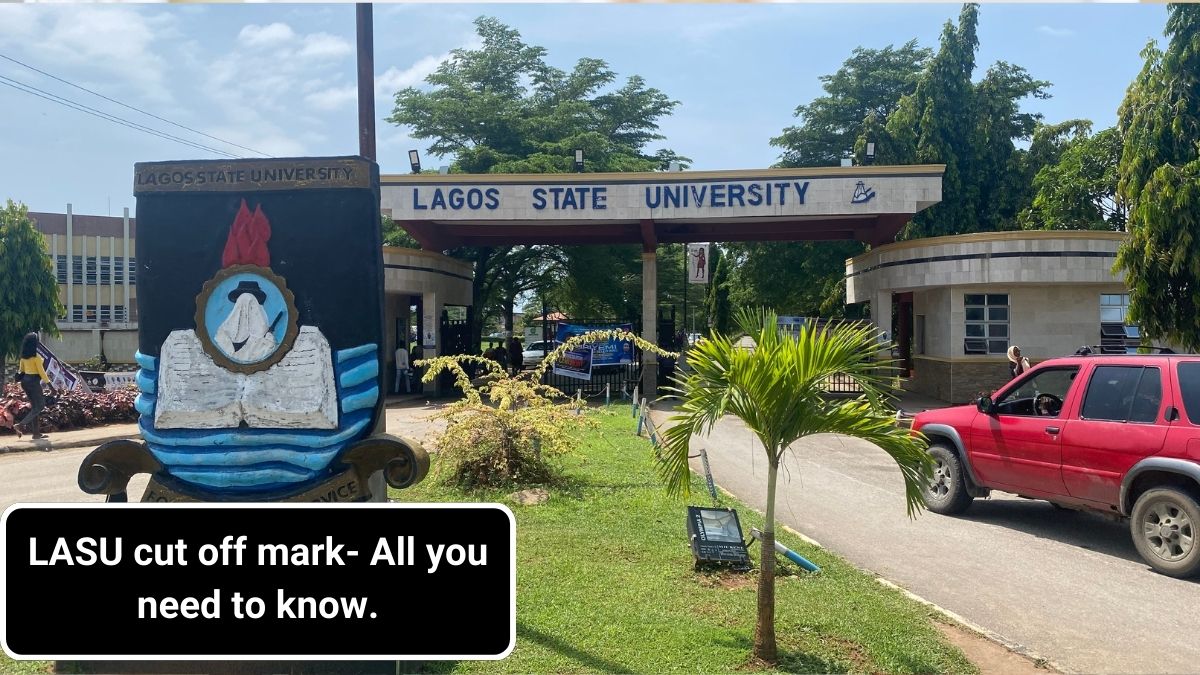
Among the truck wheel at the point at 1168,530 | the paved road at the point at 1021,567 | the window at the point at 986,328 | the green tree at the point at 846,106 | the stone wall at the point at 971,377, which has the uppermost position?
the green tree at the point at 846,106

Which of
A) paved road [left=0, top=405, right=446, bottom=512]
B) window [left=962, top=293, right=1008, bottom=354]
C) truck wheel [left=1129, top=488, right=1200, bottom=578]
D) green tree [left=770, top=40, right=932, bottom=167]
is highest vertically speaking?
green tree [left=770, top=40, right=932, bottom=167]

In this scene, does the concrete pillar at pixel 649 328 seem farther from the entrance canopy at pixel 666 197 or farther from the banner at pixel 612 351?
the entrance canopy at pixel 666 197

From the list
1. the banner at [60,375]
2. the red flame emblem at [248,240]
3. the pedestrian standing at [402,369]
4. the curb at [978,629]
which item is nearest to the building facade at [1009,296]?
the pedestrian standing at [402,369]

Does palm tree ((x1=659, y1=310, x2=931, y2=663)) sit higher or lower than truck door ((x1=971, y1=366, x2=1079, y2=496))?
higher

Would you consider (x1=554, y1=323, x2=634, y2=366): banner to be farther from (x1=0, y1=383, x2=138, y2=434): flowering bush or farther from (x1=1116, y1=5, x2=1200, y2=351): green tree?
(x1=1116, y1=5, x2=1200, y2=351): green tree

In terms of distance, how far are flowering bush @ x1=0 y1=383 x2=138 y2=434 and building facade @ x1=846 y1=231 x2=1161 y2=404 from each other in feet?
57.7

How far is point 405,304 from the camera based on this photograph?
2612cm

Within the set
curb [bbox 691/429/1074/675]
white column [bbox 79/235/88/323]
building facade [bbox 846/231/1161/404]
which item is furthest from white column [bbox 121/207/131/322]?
curb [bbox 691/429/1074/675]

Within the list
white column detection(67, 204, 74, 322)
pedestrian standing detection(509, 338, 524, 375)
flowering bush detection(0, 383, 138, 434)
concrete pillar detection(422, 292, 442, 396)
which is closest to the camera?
flowering bush detection(0, 383, 138, 434)

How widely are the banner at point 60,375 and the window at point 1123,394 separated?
1812 cm

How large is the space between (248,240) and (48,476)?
28.6 feet

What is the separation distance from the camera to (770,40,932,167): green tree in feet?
113

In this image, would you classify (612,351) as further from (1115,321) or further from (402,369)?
(1115,321)

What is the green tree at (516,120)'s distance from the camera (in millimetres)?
29062
